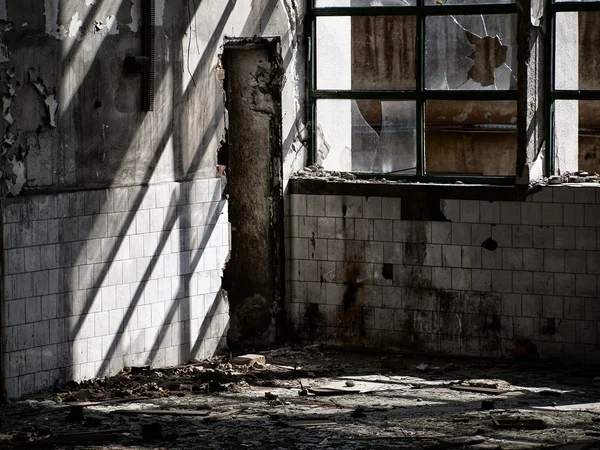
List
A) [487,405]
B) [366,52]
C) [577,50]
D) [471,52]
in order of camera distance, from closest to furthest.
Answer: [487,405], [577,50], [471,52], [366,52]

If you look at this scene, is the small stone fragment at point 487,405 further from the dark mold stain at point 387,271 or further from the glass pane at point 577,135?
the glass pane at point 577,135

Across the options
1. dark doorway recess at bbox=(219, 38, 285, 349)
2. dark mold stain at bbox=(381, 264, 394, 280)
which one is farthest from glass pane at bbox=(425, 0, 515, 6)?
dark mold stain at bbox=(381, 264, 394, 280)

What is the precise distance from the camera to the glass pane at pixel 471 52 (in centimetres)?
904

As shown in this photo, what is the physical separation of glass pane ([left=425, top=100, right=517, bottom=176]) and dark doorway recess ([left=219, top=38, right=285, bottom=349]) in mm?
1292

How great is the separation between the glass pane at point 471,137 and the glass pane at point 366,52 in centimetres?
37

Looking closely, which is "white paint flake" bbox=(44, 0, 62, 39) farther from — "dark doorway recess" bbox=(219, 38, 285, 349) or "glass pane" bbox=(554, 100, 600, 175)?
"glass pane" bbox=(554, 100, 600, 175)

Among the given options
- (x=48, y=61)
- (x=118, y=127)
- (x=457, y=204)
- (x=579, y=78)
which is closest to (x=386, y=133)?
(x=457, y=204)

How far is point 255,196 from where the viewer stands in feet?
32.0

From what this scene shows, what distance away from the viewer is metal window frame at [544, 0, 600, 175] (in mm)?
8758

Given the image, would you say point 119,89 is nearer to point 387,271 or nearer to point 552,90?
point 387,271

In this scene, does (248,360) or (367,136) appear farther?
(367,136)

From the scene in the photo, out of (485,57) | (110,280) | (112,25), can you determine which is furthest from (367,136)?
(110,280)

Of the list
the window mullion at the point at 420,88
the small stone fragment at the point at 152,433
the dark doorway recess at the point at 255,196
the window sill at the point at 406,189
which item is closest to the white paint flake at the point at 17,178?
the small stone fragment at the point at 152,433

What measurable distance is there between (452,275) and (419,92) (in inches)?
59.1
